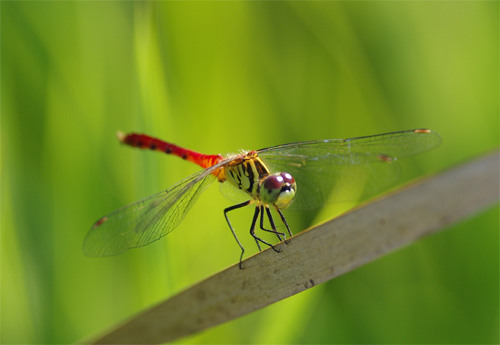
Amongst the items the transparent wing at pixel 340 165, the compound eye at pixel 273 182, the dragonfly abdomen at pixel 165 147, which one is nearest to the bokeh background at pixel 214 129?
the dragonfly abdomen at pixel 165 147

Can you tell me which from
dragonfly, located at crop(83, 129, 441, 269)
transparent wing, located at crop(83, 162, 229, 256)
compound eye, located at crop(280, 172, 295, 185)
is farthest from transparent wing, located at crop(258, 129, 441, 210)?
transparent wing, located at crop(83, 162, 229, 256)

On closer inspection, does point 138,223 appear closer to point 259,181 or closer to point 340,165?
point 259,181

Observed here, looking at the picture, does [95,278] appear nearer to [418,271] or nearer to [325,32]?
[418,271]

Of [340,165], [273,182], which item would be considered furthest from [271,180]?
[340,165]

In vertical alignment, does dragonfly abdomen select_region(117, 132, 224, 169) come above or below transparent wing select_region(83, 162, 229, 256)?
above

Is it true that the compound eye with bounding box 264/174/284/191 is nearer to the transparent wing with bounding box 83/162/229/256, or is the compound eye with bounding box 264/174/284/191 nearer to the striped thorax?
the striped thorax

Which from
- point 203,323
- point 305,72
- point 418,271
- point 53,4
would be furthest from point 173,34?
point 418,271

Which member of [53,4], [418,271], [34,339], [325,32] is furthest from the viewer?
[325,32]
